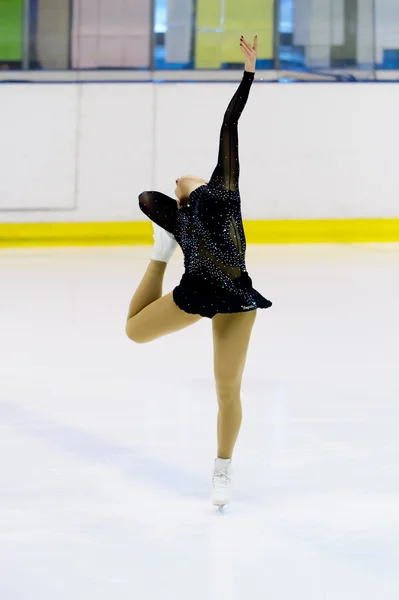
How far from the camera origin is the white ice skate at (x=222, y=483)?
3.23m

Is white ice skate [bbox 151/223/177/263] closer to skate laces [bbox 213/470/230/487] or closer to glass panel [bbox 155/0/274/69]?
skate laces [bbox 213/470/230/487]

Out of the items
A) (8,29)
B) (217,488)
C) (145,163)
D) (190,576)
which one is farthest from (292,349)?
(8,29)

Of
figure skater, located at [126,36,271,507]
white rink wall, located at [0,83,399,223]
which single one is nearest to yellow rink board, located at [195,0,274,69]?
white rink wall, located at [0,83,399,223]

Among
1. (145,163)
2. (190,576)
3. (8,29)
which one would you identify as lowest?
(190,576)

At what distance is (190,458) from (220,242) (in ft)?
3.17

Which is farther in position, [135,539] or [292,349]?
[292,349]

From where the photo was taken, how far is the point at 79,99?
9656mm

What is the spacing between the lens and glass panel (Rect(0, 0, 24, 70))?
9625mm

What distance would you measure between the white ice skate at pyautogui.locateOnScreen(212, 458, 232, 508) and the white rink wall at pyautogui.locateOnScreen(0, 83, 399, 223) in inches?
257

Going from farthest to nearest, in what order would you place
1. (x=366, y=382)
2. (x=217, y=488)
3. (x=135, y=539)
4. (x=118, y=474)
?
(x=366, y=382) < (x=118, y=474) < (x=217, y=488) < (x=135, y=539)

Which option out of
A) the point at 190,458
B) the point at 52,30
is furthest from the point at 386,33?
the point at 190,458

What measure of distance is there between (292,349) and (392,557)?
283 cm

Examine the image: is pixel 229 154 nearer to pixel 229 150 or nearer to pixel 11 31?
pixel 229 150

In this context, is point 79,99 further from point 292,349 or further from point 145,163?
point 292,349
